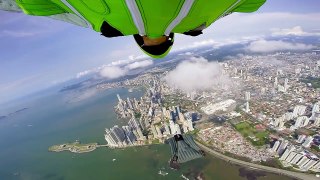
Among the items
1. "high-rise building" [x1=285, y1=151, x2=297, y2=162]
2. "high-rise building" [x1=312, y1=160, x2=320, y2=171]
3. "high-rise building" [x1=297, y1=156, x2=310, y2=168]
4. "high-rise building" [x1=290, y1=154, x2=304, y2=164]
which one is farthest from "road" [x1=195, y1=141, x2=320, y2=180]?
"high-rise building" [x1=285, y1=151, x2=297, y2=162]

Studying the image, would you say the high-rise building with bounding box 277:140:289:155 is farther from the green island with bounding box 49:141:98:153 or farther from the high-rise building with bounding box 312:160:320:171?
the green island with bounding box 49:141:98:153

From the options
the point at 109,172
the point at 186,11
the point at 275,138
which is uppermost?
the point at 186,11

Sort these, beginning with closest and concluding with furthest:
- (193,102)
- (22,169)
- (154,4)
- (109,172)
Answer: (154,4)
(109,172)
(22,169)
(193,102)

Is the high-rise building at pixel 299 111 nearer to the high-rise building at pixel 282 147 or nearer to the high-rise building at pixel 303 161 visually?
the high-rise building at pixel 282 147

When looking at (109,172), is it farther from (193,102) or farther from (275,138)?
(193,102)

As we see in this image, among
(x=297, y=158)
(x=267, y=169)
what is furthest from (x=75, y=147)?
(x=297, y=158)

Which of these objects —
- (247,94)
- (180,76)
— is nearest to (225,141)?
(247,94)

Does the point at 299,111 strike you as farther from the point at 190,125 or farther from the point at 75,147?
the point at 75,147
